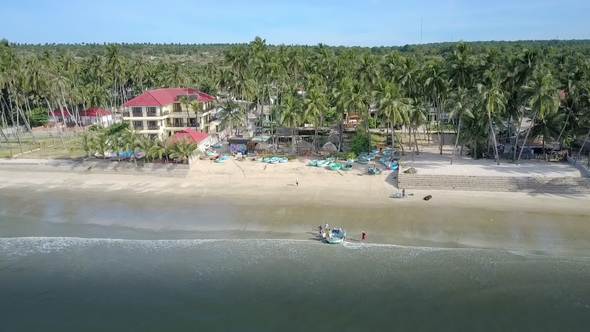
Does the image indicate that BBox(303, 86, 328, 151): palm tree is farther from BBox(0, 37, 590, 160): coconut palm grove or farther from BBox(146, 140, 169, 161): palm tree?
BBox(146, 140, 169, 161): palm tree

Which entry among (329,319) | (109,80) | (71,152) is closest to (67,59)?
(109,80)

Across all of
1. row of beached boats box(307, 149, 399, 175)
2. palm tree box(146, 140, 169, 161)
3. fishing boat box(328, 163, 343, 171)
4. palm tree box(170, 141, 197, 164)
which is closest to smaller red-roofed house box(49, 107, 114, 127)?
palm tree box(146, 140, 169, 161)

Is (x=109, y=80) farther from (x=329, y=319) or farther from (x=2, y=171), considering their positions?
(x=329, y=319)

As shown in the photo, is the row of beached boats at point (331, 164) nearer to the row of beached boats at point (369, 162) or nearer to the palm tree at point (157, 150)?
the row of beached boats at point (369, 162)

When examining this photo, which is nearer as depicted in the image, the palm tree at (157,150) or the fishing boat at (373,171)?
the fishing boat at (373,171)

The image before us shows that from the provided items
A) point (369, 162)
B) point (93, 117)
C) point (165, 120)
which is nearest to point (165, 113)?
point (165, 120)

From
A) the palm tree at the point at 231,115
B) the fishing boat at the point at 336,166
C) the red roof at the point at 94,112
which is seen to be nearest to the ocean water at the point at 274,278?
the fishing boat at the point at 336,166

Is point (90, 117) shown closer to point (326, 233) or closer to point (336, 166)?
point (336, 166)
